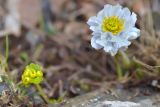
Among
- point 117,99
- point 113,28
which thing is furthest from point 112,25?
point 117,99

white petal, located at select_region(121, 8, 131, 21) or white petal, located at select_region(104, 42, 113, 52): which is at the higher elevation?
white petal, located at select_region(121, 8, 131, 21)

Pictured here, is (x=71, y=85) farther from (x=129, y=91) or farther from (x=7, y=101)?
(x=7, y=101)

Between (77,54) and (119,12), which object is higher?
(119,12)

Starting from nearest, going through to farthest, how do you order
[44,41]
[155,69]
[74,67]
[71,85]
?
1. [155,69]
2. [71,85]
3. [74,67]
4. [44,41]

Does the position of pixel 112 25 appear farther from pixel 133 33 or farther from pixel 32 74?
pixel 32 74

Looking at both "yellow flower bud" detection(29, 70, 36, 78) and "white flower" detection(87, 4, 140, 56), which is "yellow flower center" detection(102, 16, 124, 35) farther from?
"yellow flower bud" detection(29, 70, 36, 78)

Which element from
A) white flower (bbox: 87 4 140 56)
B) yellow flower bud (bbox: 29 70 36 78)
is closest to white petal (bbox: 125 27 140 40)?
white flower (bbox: 87 4 140 56)

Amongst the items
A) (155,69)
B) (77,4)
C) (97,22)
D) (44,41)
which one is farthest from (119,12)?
(77,4)
